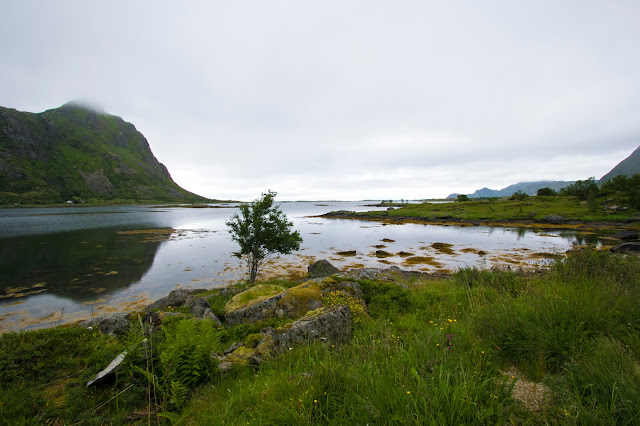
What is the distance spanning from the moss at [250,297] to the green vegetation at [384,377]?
5.25 m

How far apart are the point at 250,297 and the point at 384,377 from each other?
9.62m

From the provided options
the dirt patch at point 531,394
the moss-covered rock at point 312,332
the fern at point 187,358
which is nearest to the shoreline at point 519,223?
the moss-covered rock at point 312,332

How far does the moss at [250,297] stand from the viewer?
10908 millimetres

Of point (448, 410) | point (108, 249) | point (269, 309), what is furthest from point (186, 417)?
point (108, 249)

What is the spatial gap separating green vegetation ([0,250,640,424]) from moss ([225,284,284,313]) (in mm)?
5252

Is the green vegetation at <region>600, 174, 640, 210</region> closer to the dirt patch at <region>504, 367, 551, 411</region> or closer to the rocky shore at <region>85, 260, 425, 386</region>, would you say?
the rocky shore at <region>85, 260, 425, 386</region>

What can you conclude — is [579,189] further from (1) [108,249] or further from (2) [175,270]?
(1) [108,249]

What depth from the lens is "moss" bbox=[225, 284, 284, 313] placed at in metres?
10.9

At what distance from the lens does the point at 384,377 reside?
127 inches

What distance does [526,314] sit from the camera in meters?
5.00

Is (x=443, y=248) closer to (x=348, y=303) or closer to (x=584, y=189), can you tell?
(x=348, y=303)

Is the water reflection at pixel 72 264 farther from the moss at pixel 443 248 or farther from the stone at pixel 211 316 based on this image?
the moss at pixel 443 248

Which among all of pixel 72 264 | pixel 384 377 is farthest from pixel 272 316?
pixel 72 264

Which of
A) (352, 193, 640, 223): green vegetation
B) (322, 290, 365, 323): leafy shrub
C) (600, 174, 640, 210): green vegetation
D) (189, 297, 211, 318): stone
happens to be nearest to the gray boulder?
(189, 297, 211, 318): stone
